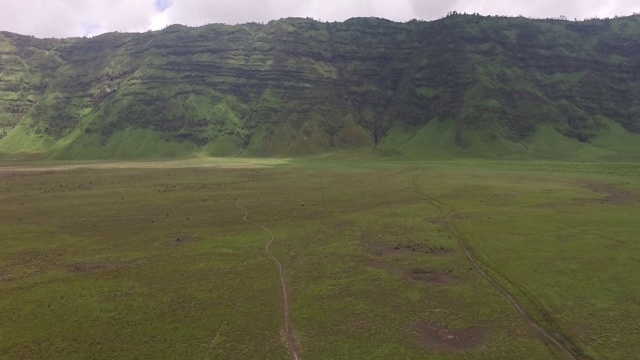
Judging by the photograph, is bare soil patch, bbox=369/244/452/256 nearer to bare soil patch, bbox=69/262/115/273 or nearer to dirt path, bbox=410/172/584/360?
dirt path, bbox=410/172/584/360

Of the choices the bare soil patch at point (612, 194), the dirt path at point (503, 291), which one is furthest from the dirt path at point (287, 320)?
the bare soil patch at point (612, 194)

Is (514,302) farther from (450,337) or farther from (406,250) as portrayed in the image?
(406,250)

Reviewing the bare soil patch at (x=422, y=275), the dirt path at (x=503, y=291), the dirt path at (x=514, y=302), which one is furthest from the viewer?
the bare soil patch at (x=422, y=275)

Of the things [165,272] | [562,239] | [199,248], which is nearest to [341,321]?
[165,272]

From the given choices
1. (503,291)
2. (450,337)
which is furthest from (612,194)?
(450,337)

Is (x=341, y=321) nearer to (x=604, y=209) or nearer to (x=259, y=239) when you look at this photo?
(x=259, y=239)

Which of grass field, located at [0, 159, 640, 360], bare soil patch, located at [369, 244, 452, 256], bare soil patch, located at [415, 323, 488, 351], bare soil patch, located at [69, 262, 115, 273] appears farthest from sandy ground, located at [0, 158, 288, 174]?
bare soil patch, located at [415, 323, 488, 351]

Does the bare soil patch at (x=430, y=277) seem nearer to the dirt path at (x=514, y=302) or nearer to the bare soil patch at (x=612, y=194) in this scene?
the dirt path at (x=514, y=302)
